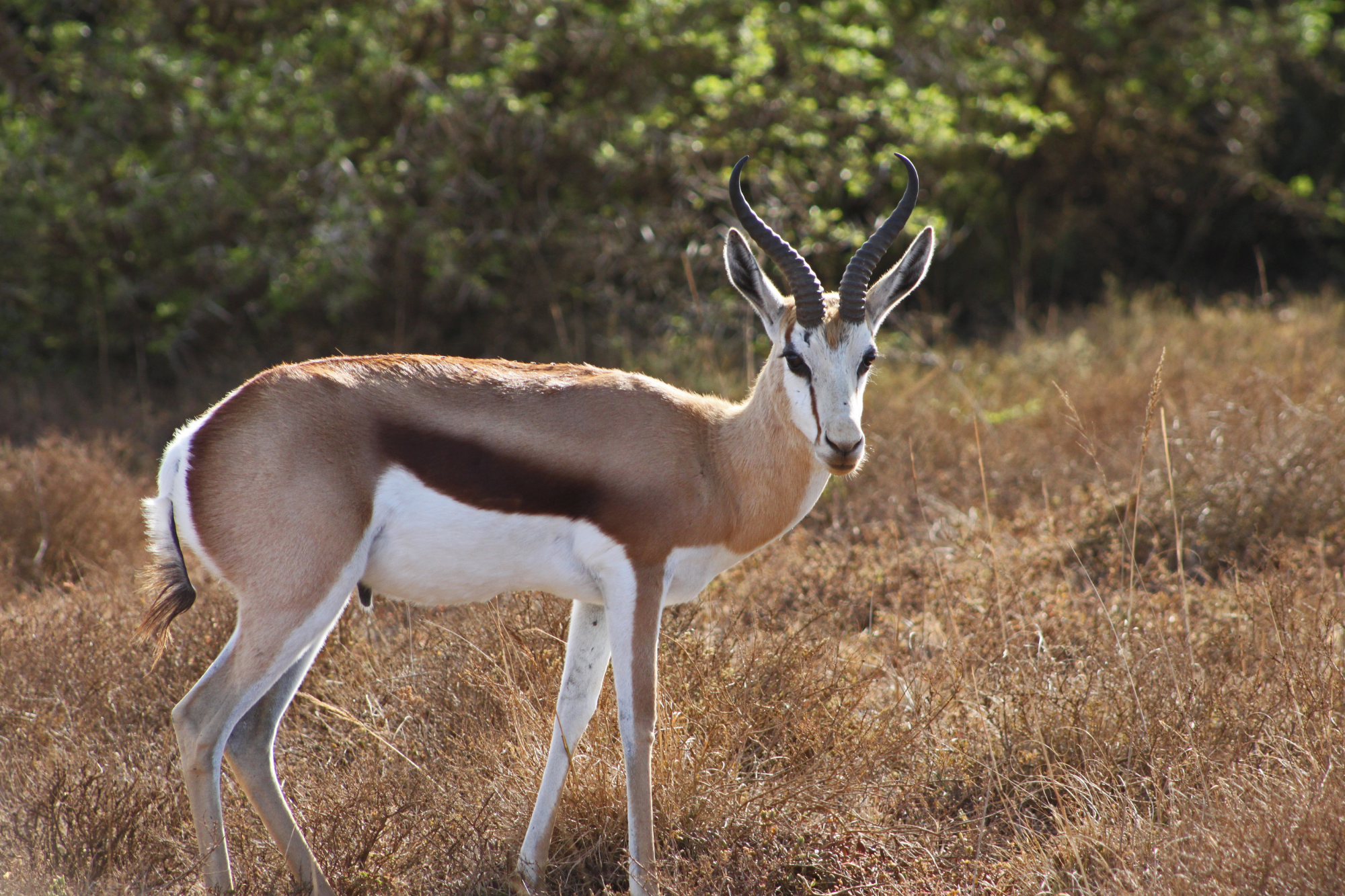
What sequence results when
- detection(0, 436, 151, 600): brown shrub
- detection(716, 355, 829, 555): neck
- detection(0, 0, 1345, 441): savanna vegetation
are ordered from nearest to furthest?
detection(716, 355, 829, 555): neck → detection(0, 436, 151, 600): brown shrub → detection(0, 0, 1345, 441): savanna vegetation

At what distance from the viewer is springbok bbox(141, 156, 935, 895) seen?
3443 mm

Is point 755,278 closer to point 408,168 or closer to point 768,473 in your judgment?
point 768,473

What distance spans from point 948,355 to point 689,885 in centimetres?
788

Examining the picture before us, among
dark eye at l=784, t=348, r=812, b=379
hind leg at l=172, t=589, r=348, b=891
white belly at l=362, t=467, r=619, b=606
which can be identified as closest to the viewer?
hind leg at l=172, t=589, r=348, b=891

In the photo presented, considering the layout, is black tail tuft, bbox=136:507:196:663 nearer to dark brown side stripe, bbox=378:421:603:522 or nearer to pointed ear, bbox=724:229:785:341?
dark brown side stripe, bbox=378:421:603:522

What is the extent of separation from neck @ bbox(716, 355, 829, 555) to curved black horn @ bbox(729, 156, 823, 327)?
0.86ft

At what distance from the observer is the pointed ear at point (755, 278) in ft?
13.4

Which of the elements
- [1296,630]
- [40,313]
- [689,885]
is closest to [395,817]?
[689,885]

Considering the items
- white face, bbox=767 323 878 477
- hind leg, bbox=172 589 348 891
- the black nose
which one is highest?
white face, bbox=767 323 878 477

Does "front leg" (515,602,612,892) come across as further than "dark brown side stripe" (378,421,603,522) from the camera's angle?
Yes

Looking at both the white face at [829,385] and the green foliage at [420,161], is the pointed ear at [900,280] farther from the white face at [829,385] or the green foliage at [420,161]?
the green foliage at [420,161]

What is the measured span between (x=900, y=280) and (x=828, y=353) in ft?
1.95

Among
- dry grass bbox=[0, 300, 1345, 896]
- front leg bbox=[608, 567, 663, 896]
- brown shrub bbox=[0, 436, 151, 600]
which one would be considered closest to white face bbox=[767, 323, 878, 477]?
front leg bbox=[608, 567, 663, 896]

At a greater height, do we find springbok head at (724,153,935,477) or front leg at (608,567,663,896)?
springbok head at (724,153,935,477)
